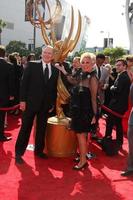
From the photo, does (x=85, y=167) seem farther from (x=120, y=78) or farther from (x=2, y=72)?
(x=2, y=72)

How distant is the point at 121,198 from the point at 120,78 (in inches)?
103

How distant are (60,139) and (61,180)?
3.66 feet

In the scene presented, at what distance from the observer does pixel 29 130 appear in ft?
19.3

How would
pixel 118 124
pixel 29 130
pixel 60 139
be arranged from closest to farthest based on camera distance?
pixel 29 130 < pixel 60 139 < pixel 118 124

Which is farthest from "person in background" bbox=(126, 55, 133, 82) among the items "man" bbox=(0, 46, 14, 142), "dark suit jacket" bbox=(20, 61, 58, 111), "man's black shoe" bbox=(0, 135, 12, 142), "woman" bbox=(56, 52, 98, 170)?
"man's black shoe" bbox=(0, 135, 12, 142)

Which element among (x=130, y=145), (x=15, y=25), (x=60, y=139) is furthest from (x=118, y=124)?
(x=15, y=25)

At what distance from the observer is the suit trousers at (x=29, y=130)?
228 inches

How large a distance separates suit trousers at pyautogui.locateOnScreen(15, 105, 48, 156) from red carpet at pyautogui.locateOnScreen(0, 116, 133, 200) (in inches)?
8.3

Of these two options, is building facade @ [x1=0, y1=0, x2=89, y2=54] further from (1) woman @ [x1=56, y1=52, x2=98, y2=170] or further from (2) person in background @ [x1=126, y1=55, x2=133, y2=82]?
(1) woman @ [x1=56, y1=52, x2=98, y2=170]

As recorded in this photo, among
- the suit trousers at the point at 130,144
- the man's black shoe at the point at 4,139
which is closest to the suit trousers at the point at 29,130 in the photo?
the man's black shoe at the point at 4,139

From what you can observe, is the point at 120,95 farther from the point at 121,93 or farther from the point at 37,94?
the point at 37,94

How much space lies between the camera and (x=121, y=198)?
4.47 m

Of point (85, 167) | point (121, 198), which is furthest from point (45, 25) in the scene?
point (121, 198)

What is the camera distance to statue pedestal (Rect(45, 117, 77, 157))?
606 cm
